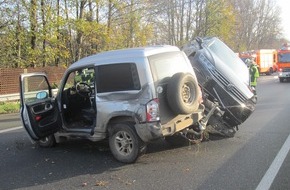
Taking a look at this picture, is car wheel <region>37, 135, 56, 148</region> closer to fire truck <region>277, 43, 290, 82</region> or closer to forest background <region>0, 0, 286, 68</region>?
forest background <region>0, 0, 286, 68</region>

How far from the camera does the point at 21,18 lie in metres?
23.1

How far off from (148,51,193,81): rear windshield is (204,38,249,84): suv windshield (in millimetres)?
1577

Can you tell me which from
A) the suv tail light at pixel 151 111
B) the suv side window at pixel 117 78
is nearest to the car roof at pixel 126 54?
the suv side window at pixel 117 78

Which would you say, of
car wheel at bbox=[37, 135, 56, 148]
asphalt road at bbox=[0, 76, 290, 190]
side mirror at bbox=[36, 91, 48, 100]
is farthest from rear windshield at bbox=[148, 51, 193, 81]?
car wheel at bbox=[37, 135, 56, 148]

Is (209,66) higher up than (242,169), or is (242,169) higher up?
(209,66)

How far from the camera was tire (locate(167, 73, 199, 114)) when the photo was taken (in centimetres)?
682

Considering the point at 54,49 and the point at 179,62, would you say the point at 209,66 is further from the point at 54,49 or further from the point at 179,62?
the point at 54,49

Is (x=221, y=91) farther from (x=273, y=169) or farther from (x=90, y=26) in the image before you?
(x=90, y=26)

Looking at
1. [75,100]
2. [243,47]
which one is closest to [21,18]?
[75,100]

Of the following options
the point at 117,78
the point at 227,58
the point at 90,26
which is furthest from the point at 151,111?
the point at 90,26

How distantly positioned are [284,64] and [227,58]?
25165 millimetres

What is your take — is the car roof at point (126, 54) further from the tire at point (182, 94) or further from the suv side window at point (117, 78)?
the tire at point (182, 94)

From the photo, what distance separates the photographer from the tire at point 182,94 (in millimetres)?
6818

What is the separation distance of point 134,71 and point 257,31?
8082cm
